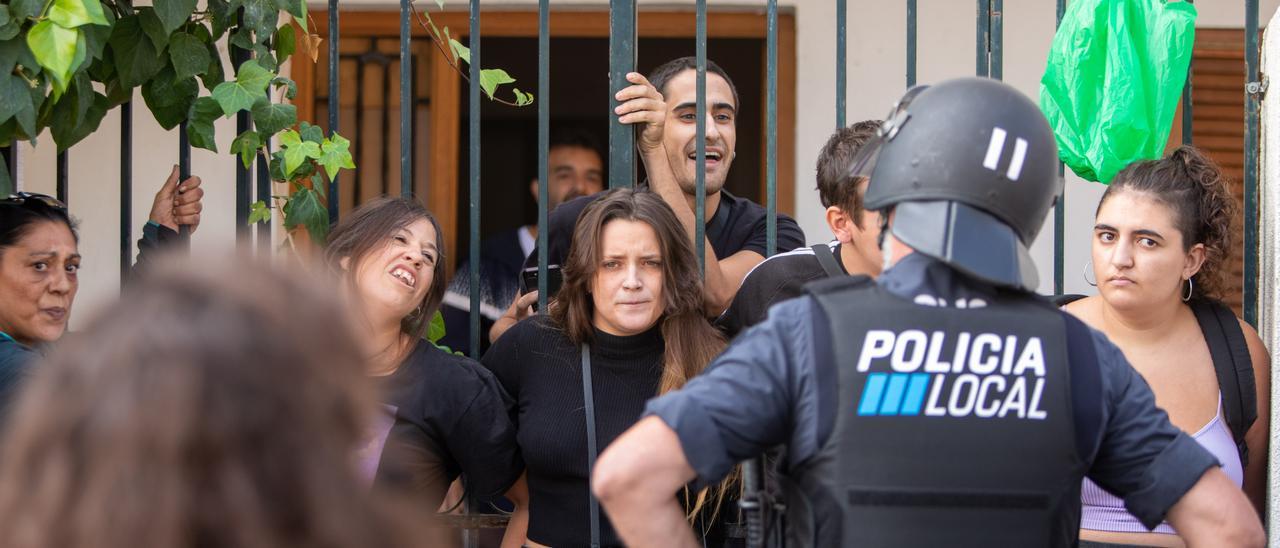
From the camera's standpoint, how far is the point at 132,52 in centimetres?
288

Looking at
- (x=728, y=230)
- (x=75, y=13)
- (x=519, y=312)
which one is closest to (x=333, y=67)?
(x=75, y=13)

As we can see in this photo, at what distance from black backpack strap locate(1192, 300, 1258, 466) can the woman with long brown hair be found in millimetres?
1487

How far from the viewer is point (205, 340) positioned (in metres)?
1.11

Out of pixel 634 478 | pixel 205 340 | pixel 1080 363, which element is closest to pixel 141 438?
pixel 205 340

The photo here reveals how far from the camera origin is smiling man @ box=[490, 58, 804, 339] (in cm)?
307

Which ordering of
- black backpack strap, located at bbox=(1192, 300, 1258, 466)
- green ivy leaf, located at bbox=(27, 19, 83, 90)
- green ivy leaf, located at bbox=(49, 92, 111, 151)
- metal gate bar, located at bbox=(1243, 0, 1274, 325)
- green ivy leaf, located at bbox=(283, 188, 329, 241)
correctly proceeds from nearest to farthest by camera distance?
green ivy leaf, located at bbox=(27, 19, 83, 90)
black backpack strap, located at bbox=(1192, 300, 1258, 466)
green ivy leaf, located at bbox=(49, 92, 111, 151)
metal gate bar, located at bbox=(1243, 0, 1274, 325)
green ivy leaf, located at bbox=(283, 188, 329, 241)

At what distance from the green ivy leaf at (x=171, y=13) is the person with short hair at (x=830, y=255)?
1341 millimetres

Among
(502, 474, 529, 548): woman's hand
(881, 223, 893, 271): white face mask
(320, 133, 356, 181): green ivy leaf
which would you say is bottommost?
(502, 474, 529, 548): woman's hand

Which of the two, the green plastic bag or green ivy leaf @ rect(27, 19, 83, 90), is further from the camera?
the green plastic bag

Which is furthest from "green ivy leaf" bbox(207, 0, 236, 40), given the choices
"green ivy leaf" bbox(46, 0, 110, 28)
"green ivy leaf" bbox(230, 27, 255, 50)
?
"green ivy leaf" bbox(46, 0, 110, 28)

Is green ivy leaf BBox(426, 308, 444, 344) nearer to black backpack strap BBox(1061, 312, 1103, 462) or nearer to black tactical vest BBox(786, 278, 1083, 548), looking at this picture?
black tactical vest BBox(786, 278, 1083, 548)

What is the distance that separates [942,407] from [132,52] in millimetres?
1934

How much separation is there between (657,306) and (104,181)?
3.10 meters

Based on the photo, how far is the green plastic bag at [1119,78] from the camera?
282 centimetres
